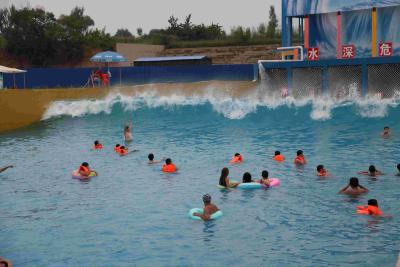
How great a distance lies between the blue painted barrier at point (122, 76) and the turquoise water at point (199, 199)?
12545 mm

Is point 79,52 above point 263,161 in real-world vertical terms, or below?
above

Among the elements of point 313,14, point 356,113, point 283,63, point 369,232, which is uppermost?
point 313,14

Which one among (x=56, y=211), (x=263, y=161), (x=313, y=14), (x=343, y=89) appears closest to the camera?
(x=56, y=211)

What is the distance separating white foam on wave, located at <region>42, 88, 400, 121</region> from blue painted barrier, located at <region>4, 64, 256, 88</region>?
11.9ft

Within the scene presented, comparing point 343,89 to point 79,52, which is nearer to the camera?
point 343,89

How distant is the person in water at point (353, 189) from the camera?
13.9m

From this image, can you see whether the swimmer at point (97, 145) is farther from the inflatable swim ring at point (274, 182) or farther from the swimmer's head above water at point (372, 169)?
the swimmer's head above water at point (372, 169)

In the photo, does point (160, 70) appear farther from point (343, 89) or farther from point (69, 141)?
point (69, 141)

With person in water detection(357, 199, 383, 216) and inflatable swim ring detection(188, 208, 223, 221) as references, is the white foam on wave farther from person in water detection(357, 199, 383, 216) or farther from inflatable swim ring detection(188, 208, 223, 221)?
inflatable swim ring detection(188, 208, 223, 221)

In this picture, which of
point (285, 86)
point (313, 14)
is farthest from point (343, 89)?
point (313, 14)

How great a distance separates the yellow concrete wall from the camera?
3000cm

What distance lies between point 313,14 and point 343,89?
21.6 ft

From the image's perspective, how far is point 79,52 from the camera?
184ft

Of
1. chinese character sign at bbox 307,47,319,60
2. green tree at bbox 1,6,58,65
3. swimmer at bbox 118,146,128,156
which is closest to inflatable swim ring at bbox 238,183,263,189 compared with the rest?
swimmer at bbox 118,146,128,156
